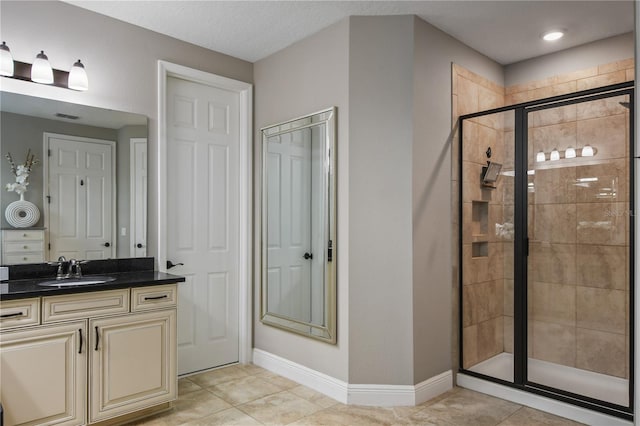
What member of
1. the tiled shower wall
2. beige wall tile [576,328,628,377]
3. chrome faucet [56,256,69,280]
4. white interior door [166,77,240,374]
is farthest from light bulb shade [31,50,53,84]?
beige wall tile [576,328,628,377]

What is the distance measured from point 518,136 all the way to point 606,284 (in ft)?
3.68

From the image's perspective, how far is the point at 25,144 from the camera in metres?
2.71

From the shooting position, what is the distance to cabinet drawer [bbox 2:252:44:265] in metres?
2.65

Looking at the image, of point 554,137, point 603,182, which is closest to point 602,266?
point 603,182

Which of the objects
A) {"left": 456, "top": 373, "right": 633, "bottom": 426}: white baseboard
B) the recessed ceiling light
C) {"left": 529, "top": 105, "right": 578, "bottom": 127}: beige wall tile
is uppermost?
the recessed ceiling light

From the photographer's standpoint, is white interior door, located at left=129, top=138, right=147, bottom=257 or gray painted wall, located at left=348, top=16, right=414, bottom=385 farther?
white interior door, located at left=129, top=138, right=147, bottom=257

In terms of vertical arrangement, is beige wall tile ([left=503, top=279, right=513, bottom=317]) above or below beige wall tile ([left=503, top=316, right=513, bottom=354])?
above

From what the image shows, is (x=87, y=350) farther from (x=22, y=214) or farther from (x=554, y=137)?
(x=554, y=137)

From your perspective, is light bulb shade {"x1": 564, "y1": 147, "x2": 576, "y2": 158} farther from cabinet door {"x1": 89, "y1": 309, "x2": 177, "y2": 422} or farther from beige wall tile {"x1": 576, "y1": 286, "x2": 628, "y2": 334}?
cabinet door {"x1": 89, "y1": 309, "x2": 177, "y2": 422}

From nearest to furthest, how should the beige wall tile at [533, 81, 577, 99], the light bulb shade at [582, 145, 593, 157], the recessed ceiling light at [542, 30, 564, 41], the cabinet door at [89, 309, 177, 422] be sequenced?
the cabinet door at [89, 309, 177, 422] → the light bulb shade at [582, 145, 593, 157] → the recessed ceiling light at [542, 30, 564, 41] → the beige wall tile at [533, 81, 577, 99]

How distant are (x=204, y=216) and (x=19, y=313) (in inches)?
62.4

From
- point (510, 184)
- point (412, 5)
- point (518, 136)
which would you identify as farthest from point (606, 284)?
point (412, 5)

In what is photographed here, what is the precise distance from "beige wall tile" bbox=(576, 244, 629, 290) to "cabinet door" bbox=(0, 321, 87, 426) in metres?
3.10

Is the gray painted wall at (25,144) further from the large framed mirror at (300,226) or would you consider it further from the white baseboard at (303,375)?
the white baseboard at (303,375)
